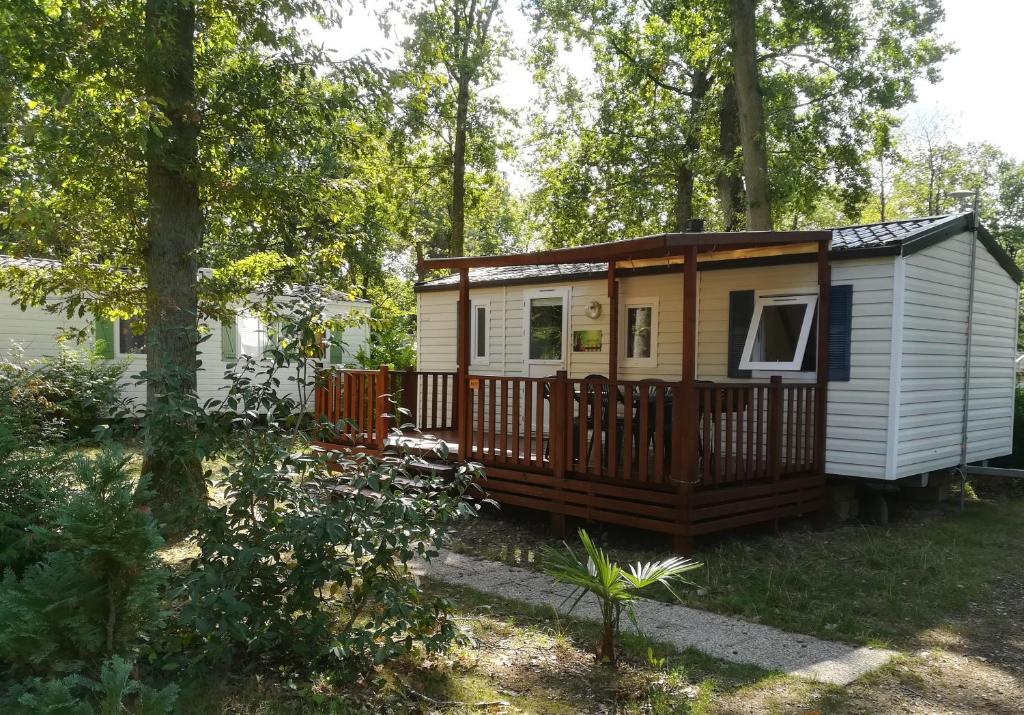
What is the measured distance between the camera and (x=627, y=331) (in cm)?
953

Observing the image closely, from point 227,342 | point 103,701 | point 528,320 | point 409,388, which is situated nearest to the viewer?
point 103,701

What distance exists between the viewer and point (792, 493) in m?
7.36

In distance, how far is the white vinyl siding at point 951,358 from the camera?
25.1 ft

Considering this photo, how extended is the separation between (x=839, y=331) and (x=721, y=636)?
13.2 ft

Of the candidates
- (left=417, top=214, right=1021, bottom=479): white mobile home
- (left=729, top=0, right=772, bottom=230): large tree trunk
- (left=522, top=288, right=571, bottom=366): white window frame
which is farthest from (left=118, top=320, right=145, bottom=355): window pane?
(left=729, top=0, right=772, bottom=230): large tree trunk

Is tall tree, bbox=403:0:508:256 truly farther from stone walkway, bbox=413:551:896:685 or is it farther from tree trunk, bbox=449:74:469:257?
stone walkway, bbox=413:551:896:685

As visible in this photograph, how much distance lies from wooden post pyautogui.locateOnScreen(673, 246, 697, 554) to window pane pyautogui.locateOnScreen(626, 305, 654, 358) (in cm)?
292

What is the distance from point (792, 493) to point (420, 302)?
622 cm

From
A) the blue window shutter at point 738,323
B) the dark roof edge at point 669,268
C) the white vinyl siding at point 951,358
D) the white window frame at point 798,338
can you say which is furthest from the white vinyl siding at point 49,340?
the white vinyl siding at point 951,358

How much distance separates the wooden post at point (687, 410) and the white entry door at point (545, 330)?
12.0ft

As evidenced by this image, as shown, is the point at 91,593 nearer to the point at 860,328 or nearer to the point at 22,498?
the point at 22,498

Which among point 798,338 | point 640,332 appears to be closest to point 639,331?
point 640,332

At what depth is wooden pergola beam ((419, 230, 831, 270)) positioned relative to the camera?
634 centimetres

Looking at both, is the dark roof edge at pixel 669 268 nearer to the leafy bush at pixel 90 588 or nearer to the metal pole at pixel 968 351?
the metal pole at pixel 968 351
